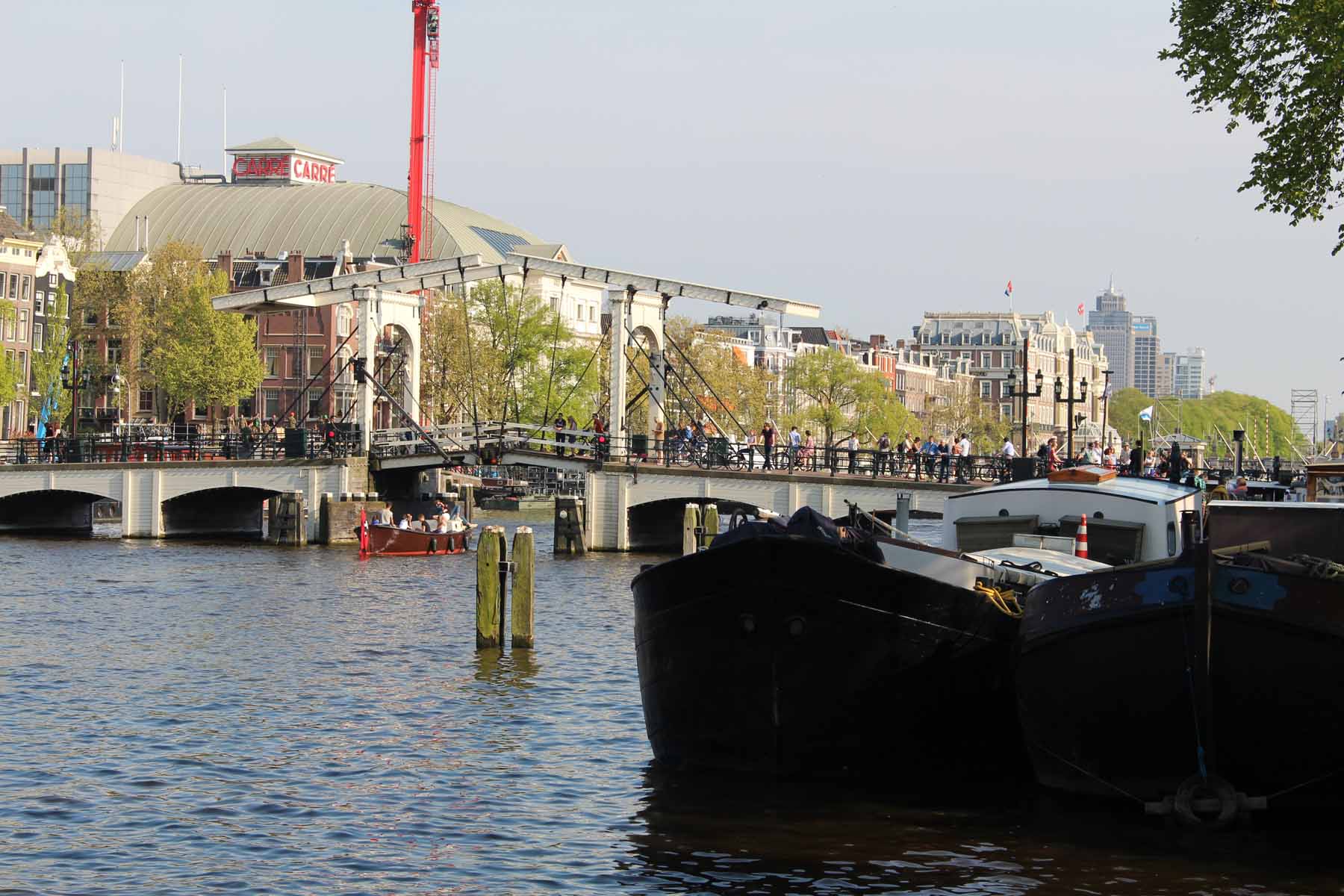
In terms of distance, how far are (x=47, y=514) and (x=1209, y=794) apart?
58.8m

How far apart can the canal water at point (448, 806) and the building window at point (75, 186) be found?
109 meters

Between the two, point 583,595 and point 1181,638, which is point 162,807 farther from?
point 583,595

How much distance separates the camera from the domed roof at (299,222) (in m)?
Result: 121

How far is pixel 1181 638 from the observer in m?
15.1

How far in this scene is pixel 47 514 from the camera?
67875 millimetres

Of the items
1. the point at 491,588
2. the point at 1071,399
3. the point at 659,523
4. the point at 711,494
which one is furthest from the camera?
the point at 659,523

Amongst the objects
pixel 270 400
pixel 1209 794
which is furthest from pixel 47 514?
pixel 1209 794

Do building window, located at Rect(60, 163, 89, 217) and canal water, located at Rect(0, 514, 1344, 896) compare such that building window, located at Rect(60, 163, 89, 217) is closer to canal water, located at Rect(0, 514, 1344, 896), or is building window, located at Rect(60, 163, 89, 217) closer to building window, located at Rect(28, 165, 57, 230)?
building window, located at Rect(28, 165, 57, 230)

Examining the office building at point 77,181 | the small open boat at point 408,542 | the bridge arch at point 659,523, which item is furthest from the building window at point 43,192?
the small open boat at point 408,542

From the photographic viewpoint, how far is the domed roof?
12062 centimetres

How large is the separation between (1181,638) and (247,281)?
10303 cm

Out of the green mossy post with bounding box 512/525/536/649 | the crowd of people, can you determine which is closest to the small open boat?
the crowd of people

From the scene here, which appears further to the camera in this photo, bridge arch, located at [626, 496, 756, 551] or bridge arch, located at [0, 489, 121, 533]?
bridge arch, located at [0, 489, 121, 533]

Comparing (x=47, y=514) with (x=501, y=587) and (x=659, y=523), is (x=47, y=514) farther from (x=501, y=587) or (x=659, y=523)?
(x=501, y=587)
